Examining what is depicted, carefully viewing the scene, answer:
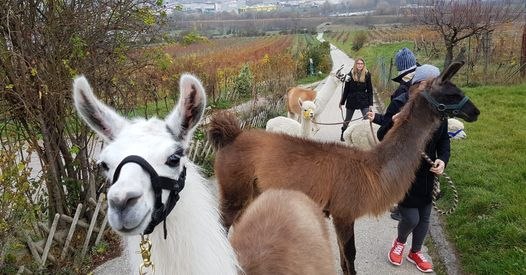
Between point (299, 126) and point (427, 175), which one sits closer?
point (427, 175)

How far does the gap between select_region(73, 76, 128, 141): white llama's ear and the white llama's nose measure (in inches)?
16.4

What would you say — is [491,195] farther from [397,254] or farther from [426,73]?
[426,73]

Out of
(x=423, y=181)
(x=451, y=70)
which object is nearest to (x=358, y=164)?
(x=423, y=181)

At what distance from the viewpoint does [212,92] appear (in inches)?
437

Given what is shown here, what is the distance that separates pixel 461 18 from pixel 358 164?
1364cm

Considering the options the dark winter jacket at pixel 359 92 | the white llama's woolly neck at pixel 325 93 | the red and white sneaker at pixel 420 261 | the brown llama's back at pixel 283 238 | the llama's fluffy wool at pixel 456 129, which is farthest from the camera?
the white llama's woolly neck at pixel 325 93

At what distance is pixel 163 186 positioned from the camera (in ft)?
5.30

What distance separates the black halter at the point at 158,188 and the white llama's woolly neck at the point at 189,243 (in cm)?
6

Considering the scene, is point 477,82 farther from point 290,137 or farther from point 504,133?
point 290,137

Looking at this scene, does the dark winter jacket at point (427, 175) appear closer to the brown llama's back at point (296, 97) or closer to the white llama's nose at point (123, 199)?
the white llama's nose at point (123, 199)

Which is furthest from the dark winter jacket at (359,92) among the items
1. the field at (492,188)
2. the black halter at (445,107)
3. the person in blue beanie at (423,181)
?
the black halter at (445,107)

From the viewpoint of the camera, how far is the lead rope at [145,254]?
167 cm

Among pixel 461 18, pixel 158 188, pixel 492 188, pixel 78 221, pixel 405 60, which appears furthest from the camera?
pixel 461 18

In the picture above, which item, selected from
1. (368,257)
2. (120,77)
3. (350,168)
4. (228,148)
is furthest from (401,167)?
(120,77)
